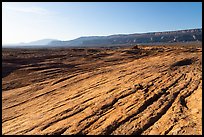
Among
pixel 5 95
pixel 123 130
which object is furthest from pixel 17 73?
pixel 123 130

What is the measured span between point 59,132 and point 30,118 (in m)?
2.41

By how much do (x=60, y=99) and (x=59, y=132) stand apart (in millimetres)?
4265

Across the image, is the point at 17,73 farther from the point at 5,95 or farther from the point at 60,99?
the point at 60,99

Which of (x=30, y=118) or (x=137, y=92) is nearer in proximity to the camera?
(x=30, y=118)

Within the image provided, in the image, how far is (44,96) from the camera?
48.7ft

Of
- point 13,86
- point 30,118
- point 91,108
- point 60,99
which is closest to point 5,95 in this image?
point 13,86

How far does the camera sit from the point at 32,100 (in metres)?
14.4

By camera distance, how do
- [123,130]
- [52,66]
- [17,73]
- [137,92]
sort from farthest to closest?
[52,66], [17,73], [137,92], [123,130]

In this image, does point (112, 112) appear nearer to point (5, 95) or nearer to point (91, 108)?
point (91, 108)

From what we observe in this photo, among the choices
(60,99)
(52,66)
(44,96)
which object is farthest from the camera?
(52,66)

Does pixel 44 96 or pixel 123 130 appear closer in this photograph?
pixel 123 130

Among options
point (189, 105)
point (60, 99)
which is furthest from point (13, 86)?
point (189, 105)

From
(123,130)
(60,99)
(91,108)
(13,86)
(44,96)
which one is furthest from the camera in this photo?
(13,86)

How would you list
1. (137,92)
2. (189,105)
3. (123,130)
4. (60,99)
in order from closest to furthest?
(123,130)
(189,105)
(137,92)
(60,99)
